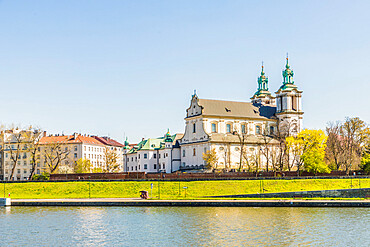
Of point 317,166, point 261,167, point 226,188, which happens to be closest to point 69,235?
point 226,188

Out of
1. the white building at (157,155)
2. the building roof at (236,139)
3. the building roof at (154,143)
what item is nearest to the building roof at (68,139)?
the white building at (157,155)

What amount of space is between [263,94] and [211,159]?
1350 inches

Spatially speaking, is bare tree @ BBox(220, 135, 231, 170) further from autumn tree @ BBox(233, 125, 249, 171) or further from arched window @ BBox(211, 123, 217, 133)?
arched window @ BBox(211, 123, 217, 133)

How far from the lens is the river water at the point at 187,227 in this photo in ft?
119

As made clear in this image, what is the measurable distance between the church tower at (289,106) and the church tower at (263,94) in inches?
423

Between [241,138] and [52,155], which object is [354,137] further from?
[52,155]

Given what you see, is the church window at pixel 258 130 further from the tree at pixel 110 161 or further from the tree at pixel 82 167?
the tree at pixel 82 167

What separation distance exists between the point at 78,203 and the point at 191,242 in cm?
2851

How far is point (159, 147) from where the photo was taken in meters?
112

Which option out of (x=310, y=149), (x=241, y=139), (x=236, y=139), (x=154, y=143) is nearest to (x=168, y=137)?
(x=154, y=143)

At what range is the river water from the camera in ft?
119

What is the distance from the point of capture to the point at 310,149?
90312 mm

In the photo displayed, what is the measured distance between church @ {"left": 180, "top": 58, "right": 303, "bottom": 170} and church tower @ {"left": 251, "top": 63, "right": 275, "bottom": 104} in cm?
785

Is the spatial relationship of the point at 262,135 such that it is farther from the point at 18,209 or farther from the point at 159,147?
the point at 18,209
